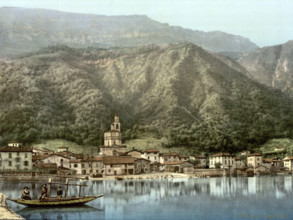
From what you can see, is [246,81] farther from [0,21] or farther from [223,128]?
[0,21]

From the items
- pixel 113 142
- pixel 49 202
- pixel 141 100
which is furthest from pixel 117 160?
pixel 141 100

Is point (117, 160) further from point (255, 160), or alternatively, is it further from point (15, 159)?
point (255, 160)

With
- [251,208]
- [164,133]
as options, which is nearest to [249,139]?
[164,133]

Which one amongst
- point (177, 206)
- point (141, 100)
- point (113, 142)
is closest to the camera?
point (177, 206)

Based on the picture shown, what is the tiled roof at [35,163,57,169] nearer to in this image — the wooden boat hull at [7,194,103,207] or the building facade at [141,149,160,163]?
the building facade at [141,149,160,163]

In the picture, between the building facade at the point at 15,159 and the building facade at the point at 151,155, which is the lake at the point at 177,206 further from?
the building facade at the point at 151,155

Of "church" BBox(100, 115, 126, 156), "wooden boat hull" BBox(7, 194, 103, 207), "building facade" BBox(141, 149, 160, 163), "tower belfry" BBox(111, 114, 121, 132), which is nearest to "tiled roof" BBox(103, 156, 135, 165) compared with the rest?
"building facade" BBox(141, 149, 160, 163)

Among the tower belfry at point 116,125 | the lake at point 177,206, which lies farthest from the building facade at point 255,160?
the lake at point 177,206
